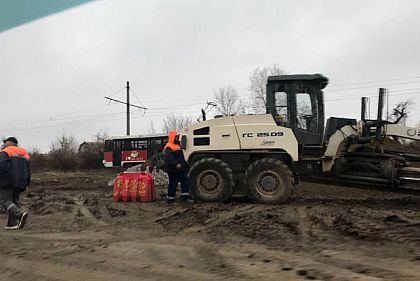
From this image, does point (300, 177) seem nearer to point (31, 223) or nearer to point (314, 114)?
point (314, 114)

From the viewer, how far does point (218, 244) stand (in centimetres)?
679

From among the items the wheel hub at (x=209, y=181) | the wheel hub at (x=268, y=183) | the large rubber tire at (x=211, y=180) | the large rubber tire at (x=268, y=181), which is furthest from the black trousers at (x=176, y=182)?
the wheel hub at (x=268, y=183)

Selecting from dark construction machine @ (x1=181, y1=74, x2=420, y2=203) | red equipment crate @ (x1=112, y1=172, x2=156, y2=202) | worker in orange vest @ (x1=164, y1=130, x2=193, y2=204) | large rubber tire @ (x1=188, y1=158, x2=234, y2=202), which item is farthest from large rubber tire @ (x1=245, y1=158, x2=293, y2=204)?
red equipment crate @ (x1=112, y1=172, x2=156, y2=202)

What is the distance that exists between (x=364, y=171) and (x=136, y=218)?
5.98 m

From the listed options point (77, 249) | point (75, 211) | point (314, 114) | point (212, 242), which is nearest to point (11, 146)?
point (75, 211)

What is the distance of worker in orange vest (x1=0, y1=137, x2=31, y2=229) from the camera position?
887 cm

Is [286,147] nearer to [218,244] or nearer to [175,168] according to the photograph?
[175,168]

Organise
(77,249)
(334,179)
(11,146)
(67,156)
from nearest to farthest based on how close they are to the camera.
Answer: (77,249), (11,146), (334,179), (67,156)

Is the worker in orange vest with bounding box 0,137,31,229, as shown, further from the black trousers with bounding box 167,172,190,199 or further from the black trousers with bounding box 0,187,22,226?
the black trousers with bounding box 167,172,190,199

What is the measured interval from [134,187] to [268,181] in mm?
3894

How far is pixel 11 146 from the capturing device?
9195mm

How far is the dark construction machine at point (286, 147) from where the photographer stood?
11.3m

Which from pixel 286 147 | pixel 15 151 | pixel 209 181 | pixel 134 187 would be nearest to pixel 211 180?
pixel 209 181

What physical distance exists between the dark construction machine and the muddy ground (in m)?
0.78
